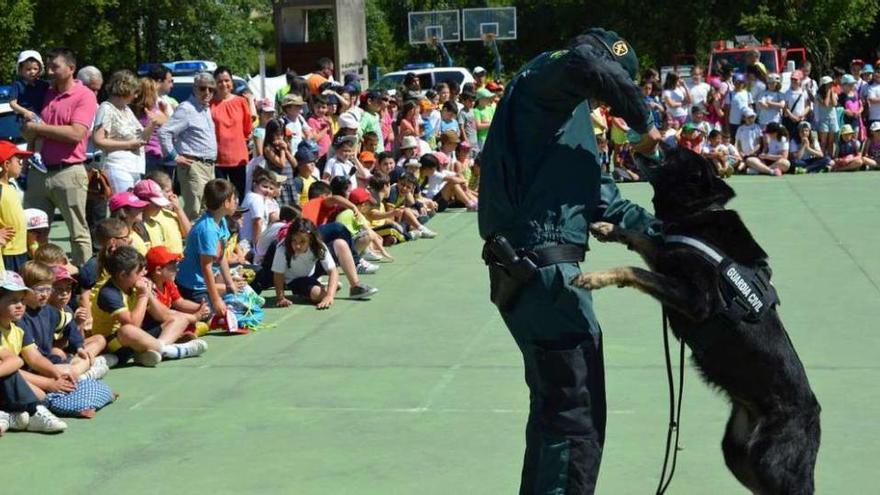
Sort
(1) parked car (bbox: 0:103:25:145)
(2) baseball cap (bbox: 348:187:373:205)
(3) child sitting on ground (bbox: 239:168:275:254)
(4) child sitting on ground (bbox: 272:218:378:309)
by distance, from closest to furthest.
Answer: (4) child sitting on ground (bbox: 272:218:378:309) → (3) child sitting on ground (bbox: 239:168:275:254) → (2) baseball cap (bbox: 348:187:373:205) → (1) parked car (bbox: 0:103:25:145)

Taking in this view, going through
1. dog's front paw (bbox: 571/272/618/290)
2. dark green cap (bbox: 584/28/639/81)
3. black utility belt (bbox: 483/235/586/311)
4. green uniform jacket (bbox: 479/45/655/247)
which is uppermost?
dark green cap (bbox: 584/28/639/81)

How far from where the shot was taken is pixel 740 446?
181 inches

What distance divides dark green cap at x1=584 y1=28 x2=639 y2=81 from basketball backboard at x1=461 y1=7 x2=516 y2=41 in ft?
95.8

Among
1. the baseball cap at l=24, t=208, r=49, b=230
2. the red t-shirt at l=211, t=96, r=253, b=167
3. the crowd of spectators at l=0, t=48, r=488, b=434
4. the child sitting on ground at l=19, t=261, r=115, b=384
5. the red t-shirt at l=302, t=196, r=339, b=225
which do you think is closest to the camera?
the child sitting on ground at l=19, t=261, r=115, b=384

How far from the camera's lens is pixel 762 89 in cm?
2059

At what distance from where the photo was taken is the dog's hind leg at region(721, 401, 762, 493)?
455 cm

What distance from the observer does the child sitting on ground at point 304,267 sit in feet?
32.1

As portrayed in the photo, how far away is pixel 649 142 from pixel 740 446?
120 cm

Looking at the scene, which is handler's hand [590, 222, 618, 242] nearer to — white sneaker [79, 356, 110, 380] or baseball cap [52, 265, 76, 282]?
white sneaker [79, 356, 110, 380]

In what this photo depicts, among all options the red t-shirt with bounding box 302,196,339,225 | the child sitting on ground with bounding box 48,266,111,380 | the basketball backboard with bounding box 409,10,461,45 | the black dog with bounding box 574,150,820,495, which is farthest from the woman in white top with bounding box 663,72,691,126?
the black dog with bounding box 574,150,820,495

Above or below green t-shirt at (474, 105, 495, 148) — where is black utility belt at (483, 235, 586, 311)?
above

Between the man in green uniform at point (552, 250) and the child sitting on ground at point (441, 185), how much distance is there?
1054 cm

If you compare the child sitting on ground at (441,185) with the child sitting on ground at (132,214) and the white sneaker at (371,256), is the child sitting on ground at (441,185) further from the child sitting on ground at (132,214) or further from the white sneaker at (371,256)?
the child sitting on ground at (132,214)

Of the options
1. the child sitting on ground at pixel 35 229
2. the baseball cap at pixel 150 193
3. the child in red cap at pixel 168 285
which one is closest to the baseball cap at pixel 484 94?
the baseball cap at pixel 150 193
